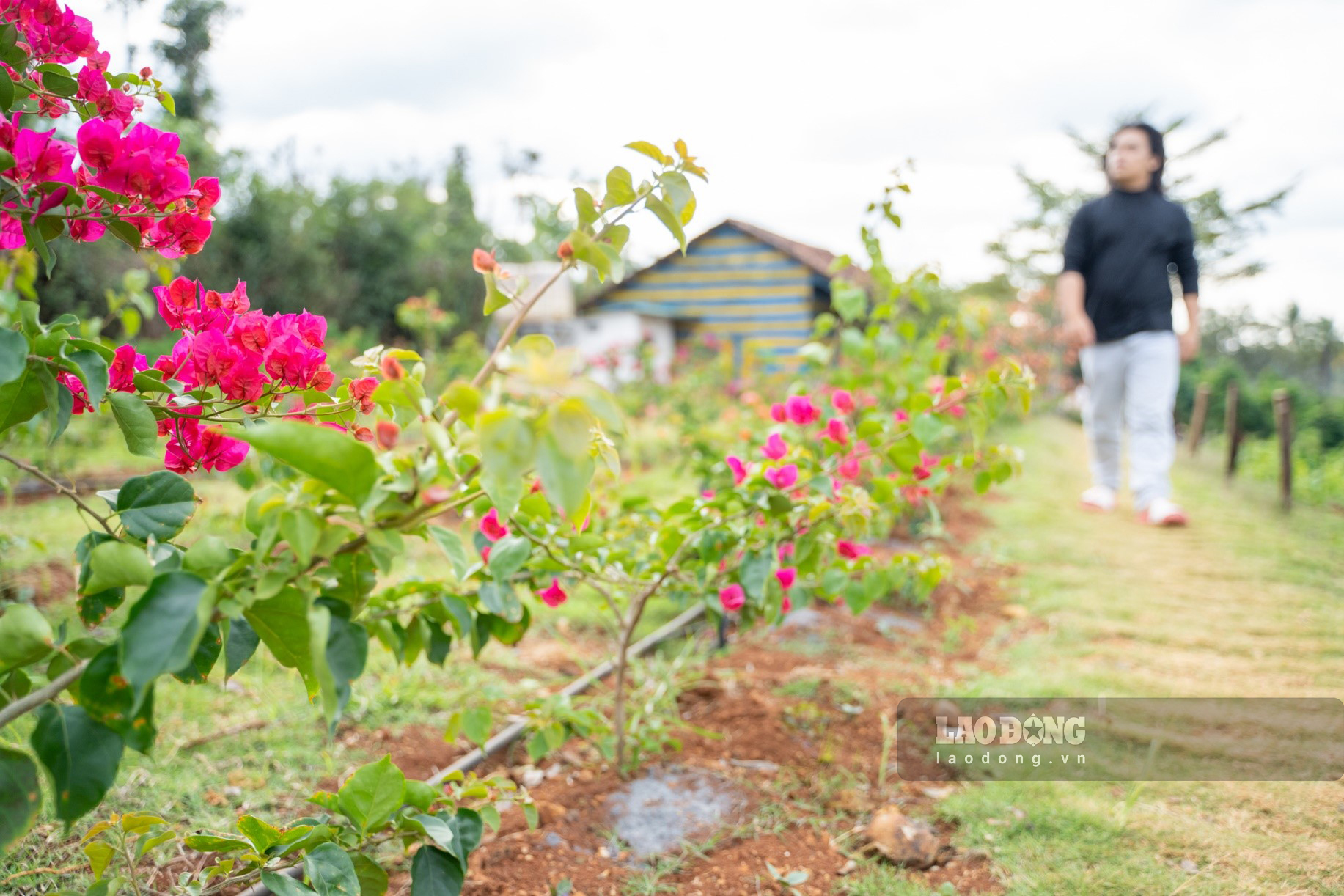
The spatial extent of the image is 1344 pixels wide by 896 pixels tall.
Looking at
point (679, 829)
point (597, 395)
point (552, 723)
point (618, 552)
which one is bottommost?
point (679, 829)

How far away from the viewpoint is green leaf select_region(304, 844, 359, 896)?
0.86 metres

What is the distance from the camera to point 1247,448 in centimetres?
714

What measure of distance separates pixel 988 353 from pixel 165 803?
6.35 meters

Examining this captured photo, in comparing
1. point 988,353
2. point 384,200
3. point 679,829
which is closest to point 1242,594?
point 679,829

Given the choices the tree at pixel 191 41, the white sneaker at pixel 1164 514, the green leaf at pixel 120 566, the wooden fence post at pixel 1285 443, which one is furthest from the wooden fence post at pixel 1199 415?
the tree at pixel 191 41

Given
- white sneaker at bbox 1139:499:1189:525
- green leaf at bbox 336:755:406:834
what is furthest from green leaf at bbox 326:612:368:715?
white sneaker at bbox 1139:499:1189:525

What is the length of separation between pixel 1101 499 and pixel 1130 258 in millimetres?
1224

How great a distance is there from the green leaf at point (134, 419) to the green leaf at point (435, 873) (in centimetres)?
55

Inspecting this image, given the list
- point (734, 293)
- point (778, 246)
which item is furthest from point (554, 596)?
point (734, 293)

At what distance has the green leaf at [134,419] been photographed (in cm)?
82

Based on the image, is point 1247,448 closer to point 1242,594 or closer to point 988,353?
point 988,353

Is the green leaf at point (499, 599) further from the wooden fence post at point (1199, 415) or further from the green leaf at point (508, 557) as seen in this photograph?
the wooden fence post at point (1199, 415)

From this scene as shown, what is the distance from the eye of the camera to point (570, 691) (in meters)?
1.81

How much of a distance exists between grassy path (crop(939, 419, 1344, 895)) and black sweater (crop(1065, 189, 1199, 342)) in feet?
3.22
